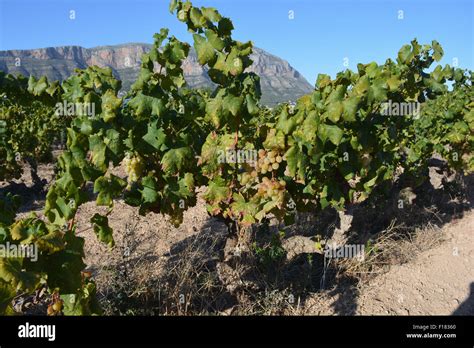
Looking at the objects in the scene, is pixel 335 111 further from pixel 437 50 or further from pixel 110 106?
pixel 437 50

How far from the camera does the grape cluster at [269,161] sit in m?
3.50

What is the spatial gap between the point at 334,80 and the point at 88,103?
2.43 meters

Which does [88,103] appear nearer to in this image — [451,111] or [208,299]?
[208,299]

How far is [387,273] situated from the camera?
5.10 m

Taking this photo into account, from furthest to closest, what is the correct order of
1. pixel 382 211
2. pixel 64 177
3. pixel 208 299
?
1. pixel 382 211
2. pixel 208 299
3. pixel 64 177

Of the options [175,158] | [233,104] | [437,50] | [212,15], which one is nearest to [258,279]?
[175,158]

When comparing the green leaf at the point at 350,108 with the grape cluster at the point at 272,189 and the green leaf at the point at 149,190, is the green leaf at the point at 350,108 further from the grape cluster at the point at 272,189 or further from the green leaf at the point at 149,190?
the green leaf at the point at 149,190

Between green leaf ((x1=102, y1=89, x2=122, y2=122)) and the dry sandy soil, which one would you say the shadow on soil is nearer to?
the dry sandy soil

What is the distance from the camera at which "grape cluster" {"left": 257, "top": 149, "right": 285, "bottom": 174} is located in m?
3.50
